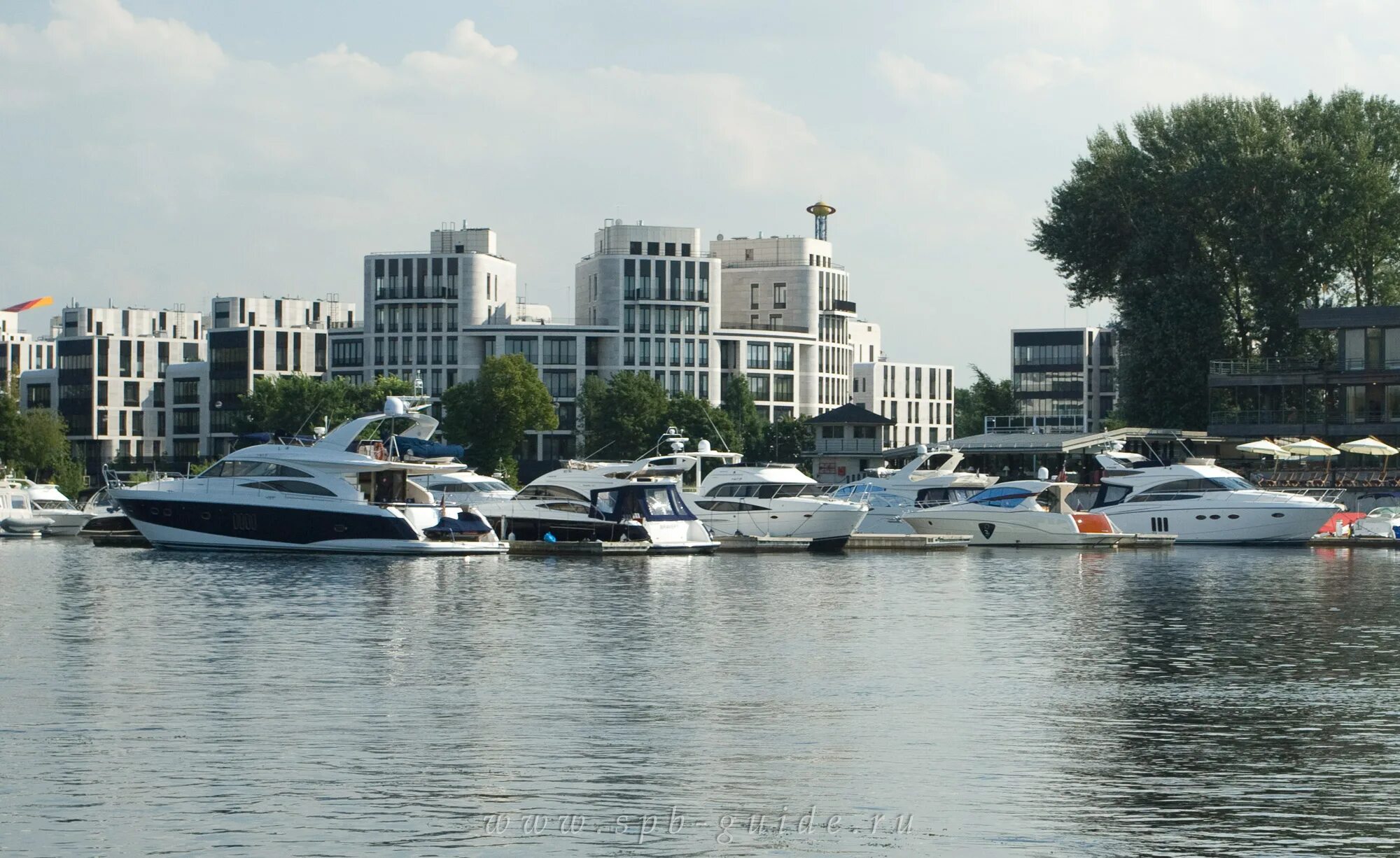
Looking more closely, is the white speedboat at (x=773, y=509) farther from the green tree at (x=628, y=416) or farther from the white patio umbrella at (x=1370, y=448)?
the green tree at (x=628, y=416)

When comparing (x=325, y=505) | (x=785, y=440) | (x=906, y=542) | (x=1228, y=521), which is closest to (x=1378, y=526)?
(x=1228, y=521)

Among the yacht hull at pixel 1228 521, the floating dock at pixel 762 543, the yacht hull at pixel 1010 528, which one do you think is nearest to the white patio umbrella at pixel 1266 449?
the yacht hull at pixel 1228 521

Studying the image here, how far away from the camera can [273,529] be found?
65.4 m

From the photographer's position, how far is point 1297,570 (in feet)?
201

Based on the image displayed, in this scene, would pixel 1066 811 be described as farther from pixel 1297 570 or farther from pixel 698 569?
pixel 1297 570

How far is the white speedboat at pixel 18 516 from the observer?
87.8 metres

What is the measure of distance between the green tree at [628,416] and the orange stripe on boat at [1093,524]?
69109 mm

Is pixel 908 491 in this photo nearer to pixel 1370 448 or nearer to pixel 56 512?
pixel 1370 448

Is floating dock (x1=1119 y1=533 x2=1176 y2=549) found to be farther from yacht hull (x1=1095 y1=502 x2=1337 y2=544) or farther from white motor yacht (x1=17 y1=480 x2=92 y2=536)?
white motor yacht (x1=17 y1=480 x2=92 y2=536)

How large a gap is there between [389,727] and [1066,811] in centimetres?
995

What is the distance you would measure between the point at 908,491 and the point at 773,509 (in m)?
11.2

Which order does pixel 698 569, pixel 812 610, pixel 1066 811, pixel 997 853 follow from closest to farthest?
pixel 997 853 → pixel 1066 811 → pixel 812 610 → pixel 698 569

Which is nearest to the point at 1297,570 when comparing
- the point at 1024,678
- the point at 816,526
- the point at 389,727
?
the point at 816,526

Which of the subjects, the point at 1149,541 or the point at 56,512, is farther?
the point at 56,512
